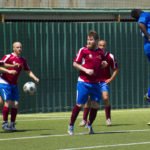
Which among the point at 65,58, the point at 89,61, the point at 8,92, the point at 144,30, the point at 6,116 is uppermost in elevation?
the point at 144,30

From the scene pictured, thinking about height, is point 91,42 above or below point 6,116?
above

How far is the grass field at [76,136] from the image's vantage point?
1098 cm

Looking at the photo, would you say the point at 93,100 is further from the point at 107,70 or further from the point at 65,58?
the point at 65,58

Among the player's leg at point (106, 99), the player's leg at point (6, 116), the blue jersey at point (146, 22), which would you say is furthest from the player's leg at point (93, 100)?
the player's leg at point (106, 99)

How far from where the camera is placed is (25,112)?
2038 centimetres

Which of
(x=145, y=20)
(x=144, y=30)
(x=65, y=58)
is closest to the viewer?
(x=144, y=30)

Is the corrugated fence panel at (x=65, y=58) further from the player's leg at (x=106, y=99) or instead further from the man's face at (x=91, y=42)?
the man's face at (x=91, y=42)

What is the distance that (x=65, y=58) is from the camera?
68.2ft

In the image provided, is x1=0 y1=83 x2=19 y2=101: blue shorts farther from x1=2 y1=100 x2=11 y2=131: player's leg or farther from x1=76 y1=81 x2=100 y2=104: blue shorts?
x1=76 y1=81 x2=100 y2=104: blue shorts

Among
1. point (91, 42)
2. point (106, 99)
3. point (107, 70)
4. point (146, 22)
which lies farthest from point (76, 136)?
point (107, 70)

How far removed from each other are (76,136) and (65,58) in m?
8.41

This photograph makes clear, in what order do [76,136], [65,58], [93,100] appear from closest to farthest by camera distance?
[76,136] → [93,100] → [65,58]

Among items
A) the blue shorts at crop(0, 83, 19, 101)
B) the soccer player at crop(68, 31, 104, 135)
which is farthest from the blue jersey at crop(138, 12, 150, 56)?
the blue shorts at crop(0, 83, 19, 101)

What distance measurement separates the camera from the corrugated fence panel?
2031 centimetres
